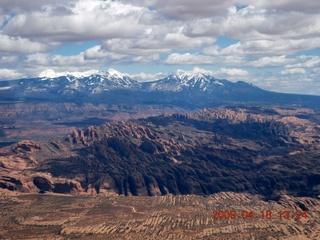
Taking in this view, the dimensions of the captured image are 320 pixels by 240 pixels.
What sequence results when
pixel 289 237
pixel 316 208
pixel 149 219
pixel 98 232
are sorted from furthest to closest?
1. pixel 316 208
2. pixel 149 219
3. pixel 98 232
4. pixel 289 237

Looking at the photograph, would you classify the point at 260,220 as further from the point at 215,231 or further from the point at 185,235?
the point at 185,235

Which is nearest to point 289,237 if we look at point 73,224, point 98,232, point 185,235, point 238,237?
point 238,237

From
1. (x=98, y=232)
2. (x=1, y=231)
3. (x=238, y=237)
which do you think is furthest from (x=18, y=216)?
(x=238, y=237)

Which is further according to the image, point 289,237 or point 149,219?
point 149,219

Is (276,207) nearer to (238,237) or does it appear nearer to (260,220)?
(260,220)

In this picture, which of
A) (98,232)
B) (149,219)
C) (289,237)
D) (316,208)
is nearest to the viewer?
(289,237)

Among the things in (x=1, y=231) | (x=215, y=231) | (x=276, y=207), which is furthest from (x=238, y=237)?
(x=1, y=231)

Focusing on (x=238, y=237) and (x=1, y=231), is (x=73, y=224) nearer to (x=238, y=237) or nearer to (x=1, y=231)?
(x=1, y=231)

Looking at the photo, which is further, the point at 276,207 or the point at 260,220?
the point at 276,207
